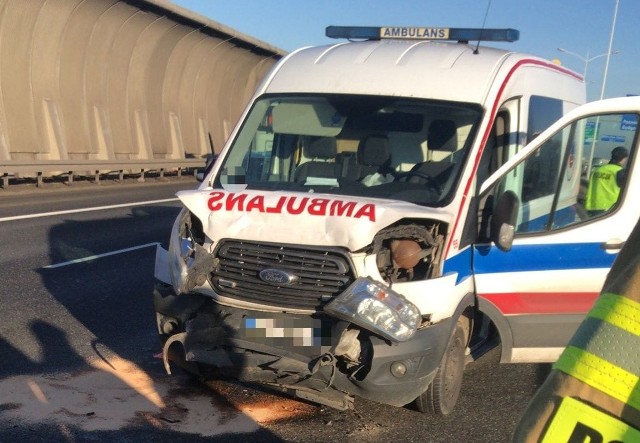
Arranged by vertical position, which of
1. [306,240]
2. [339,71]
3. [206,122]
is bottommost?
[206,122]

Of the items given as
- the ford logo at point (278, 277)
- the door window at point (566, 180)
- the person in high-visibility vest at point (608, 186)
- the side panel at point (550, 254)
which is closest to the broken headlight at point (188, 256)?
the ford logo at point (278, 277)

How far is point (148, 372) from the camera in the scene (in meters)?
6.37

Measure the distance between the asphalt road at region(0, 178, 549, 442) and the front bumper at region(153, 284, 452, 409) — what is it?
354mm

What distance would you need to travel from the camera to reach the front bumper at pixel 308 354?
487 centimetres

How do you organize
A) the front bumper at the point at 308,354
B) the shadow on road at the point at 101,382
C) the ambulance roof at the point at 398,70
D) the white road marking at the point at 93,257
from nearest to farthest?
the front bumper at the point at 308,354, the shadow on road at the point at 101,382, the ambulance roof at the point at 398,70, the white road marking at the point at 93,257

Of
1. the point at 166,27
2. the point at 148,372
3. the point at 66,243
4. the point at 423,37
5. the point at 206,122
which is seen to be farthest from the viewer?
the point at 206,122

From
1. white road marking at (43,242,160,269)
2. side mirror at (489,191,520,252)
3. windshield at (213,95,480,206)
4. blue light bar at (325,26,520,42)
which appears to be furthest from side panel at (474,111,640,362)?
white road marking at (43,242,160,269)

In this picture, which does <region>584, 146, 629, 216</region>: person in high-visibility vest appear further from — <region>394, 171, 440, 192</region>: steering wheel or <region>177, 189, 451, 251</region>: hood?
<region>177, 189, 451, 251</region>: hood

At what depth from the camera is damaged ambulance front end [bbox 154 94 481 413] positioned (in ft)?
16.0

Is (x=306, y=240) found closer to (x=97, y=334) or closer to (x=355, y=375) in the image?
(x=355, y=375)

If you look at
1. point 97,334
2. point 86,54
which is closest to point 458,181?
point 97,334

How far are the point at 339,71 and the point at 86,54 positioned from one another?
2019 centimetres

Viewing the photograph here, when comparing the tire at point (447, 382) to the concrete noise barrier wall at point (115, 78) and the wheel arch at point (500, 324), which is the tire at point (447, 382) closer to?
the wheel arch at point (500, 324)

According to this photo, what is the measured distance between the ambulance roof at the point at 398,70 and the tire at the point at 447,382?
1712mm
